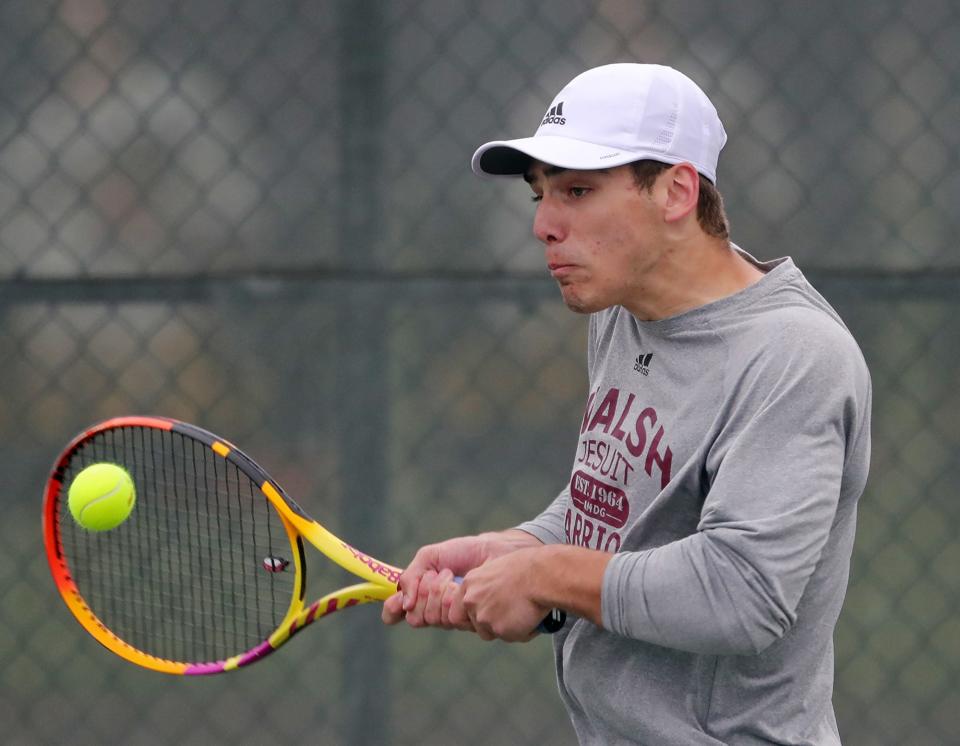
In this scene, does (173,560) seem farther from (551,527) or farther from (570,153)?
(570,153)

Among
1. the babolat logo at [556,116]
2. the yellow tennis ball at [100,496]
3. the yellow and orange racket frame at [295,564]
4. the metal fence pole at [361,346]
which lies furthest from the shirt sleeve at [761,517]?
the metal fence pole at [361,346]

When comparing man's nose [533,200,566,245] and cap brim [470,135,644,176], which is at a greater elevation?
cap brim [470,135,644,176]

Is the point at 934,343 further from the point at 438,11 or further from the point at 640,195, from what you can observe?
the point at 640,195

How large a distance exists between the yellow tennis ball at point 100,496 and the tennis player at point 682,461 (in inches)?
27.2

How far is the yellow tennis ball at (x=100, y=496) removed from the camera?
2.25 m

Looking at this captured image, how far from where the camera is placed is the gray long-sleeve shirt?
5.02 ft

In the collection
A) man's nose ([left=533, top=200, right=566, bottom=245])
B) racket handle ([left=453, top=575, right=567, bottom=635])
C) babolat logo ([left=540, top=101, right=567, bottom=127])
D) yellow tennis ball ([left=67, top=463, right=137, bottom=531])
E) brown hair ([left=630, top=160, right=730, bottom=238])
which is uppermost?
babolat logo ([left=540, top=101, right=567, bottom=127])

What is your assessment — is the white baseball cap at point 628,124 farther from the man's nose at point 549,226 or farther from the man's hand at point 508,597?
the man's hand at point 508,597

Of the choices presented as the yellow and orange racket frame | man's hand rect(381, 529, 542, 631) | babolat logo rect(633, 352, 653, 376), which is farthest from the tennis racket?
babolat logo rect(633, 352, 653, 376)

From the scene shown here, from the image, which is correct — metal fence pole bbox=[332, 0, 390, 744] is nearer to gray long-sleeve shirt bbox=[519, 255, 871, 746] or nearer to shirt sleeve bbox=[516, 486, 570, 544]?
shirt sleeve bbox=[516, 486, 570, 544]

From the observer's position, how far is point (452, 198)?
3061mm

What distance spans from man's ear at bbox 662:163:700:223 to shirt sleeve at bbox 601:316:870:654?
23 centimetres

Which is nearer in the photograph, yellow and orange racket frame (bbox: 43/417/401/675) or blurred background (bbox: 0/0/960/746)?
yellow and orange racket frame (bbox: 43/417/401/675)

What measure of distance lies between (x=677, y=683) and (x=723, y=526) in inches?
10.6
